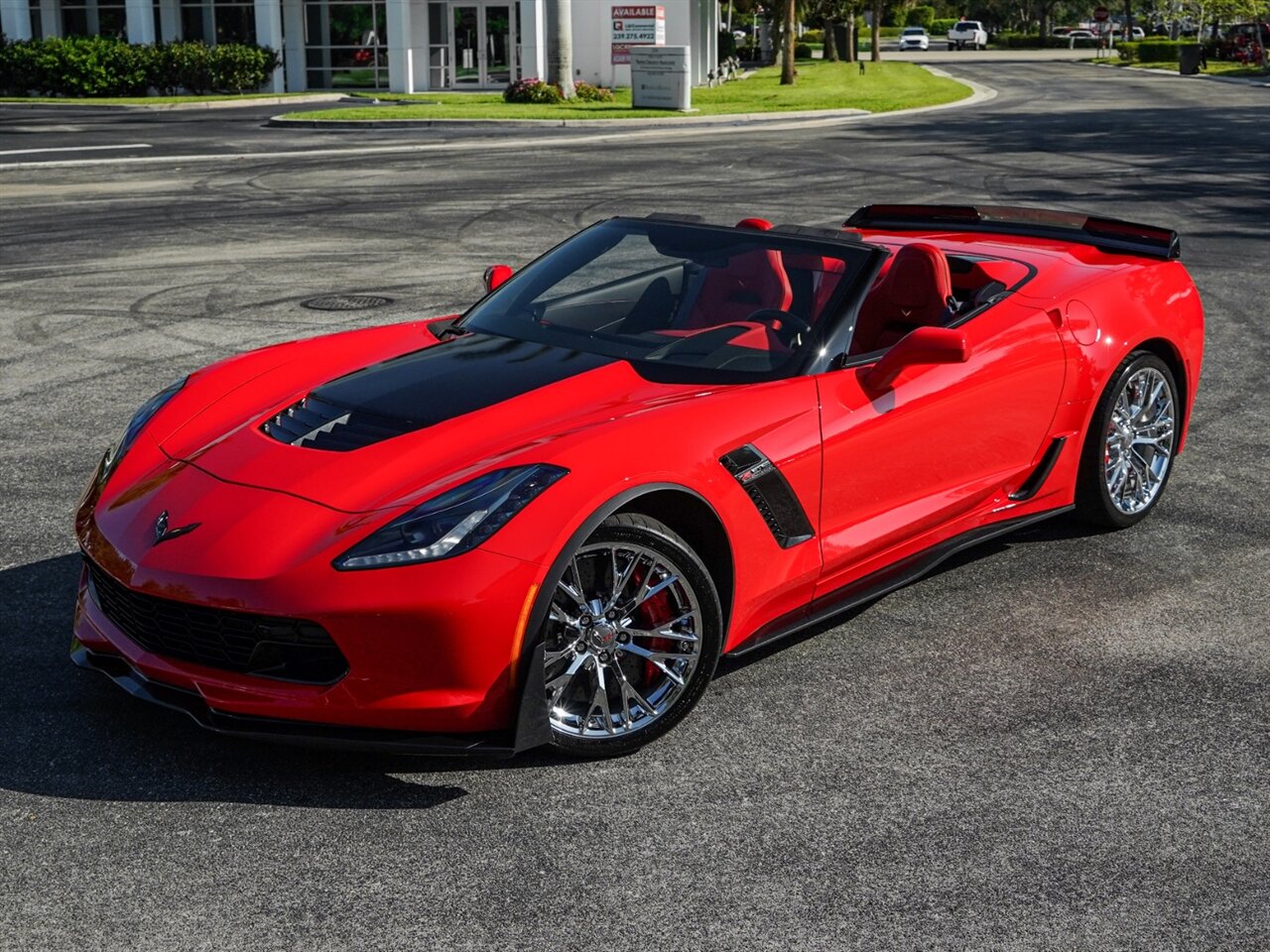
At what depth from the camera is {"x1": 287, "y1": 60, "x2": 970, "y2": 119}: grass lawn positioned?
32.7 metres

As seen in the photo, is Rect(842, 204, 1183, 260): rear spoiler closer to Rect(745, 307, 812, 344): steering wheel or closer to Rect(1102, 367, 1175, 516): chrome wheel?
Rect(1102, 367, 1175, 516): chrome wheel

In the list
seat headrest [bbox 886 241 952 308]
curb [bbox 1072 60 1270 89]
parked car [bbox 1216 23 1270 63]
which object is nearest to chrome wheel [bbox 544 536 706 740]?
seat headrest [bbox 886 241 952 308]

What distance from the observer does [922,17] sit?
5817 inches

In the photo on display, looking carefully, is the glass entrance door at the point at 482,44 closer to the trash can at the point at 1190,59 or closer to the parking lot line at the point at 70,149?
the parking lot line at the point at 70,149

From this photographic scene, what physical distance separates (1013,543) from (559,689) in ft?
9.00

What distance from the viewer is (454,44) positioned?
46.3 meters

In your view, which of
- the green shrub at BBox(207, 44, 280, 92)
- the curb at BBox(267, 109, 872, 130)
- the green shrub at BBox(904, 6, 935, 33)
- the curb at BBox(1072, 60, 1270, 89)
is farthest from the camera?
the green shrub at BBox(904, 6, 935, 33)

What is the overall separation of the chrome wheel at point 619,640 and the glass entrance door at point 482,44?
143 ft

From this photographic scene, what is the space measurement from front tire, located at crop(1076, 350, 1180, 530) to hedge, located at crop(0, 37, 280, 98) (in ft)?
135

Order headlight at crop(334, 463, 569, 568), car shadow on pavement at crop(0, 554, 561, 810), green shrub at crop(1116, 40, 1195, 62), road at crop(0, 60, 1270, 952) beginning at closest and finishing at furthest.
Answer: road at crop(0, 60, 1270, 952), headlight at crop(334, 463, 569, 568), car shadow on pavement at crop(0, 554, 561, 810), green shrub at crop(1116, 40, 1195, 62)

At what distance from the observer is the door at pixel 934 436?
4.94 m

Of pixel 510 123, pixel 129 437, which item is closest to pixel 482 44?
pixel 510 123

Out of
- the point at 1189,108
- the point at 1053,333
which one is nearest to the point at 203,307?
the point at 1053,333

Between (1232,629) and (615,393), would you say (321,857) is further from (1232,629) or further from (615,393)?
(1232,629)
